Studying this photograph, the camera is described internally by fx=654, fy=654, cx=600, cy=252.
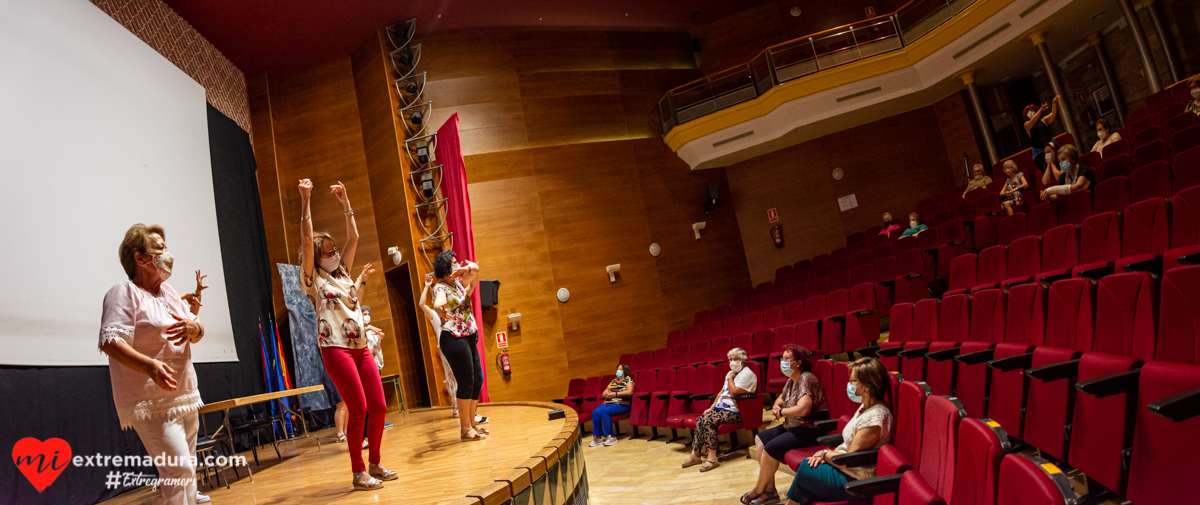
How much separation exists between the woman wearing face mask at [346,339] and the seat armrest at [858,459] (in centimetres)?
178

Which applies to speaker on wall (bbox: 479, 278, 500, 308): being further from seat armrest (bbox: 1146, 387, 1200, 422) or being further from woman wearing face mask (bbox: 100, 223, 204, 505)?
seat armrest (bbox: 1146, 387, 1200, 422)

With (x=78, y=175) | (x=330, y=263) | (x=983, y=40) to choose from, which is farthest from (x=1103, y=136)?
(x=78, y=175)

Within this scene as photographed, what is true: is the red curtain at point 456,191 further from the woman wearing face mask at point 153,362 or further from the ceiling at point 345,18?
the woman wearing face mask at point 153,362

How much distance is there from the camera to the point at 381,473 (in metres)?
2.80

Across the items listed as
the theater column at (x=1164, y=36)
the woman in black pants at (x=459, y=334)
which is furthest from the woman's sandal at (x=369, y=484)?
the theater column at (x=1164, y=36)

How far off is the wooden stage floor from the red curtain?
3.15m

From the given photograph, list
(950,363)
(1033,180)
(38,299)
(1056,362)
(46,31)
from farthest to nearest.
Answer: (1033,180) → (46,31) → (38,299) → (950,363) → (1056,362)

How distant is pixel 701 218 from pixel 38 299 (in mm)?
7851

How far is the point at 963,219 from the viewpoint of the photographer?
6.23 metres

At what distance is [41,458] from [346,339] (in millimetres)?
3097

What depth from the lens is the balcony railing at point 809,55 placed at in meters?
8.48

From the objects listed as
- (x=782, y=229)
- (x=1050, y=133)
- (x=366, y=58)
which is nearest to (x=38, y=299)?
(x=366, y=58)

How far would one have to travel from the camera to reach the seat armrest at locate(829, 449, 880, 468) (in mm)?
2307

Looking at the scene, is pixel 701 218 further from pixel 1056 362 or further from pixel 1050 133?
pixel 1056 362
